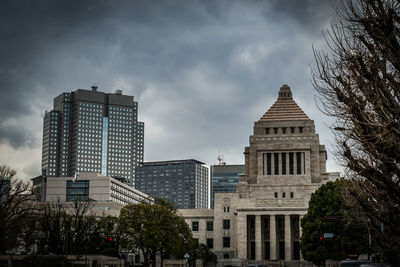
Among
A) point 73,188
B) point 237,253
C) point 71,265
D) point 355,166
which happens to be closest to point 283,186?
point 237,253

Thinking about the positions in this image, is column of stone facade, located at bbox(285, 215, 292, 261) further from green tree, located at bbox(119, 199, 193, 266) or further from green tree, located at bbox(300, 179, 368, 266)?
green tree, located at bbox(119, 199, 193, 266)

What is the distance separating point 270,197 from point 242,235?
1207 centimetres

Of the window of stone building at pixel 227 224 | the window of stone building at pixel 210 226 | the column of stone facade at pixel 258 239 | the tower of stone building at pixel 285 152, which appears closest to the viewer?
the column of stone facade at pixel 258 239

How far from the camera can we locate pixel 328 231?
76.0 metres

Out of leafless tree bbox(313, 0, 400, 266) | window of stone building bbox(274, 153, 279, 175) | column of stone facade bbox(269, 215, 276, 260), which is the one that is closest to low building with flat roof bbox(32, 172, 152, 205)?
window of stone building bbox(274, 153, 279, 175)

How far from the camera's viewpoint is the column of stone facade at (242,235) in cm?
11144

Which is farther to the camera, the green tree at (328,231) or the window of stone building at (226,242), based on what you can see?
the window of stone building at (226,242)

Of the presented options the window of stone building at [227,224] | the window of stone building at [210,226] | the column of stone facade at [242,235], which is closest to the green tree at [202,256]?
the column of stone facade at [242,235]

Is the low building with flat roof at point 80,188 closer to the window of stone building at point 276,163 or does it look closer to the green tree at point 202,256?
the window of stone building at point 276,163

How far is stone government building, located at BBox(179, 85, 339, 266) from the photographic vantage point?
4382 inches

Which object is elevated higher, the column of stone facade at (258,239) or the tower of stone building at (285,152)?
the tower of stone building at (285,152)

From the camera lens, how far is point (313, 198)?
3253 inches

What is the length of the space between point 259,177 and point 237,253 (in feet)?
55.4

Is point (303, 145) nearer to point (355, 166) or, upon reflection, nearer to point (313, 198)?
point (313, 198)
